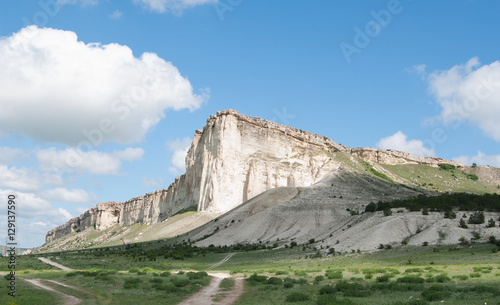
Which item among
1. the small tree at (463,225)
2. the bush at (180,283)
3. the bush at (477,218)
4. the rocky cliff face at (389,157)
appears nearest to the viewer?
the bush at (180,283)

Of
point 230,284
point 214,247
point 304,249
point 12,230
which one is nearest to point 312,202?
point 214,247

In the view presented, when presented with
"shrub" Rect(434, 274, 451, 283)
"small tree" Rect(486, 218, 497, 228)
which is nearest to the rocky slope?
"small tree" Rect(486, 218, 497, 228)

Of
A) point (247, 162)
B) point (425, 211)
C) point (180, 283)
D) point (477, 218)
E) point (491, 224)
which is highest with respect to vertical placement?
point (247, 162)

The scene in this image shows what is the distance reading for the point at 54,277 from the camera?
24.3 m

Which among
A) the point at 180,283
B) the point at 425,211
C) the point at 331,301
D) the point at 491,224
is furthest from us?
the point at 425,211

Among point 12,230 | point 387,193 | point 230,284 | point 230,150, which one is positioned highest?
point 230,150

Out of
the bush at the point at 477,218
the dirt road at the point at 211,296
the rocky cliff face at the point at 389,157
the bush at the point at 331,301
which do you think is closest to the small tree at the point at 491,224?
the bush at the point at 477,218

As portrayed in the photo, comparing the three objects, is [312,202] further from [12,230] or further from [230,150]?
[12,230]

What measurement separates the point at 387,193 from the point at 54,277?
67.1 m

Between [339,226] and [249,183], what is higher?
[249,183]

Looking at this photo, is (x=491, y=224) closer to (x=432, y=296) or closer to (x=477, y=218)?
(x=477, y=218)

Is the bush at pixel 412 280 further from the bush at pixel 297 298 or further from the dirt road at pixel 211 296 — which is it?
the dirt road at pixel 211 296

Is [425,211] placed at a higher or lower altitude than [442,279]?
higher

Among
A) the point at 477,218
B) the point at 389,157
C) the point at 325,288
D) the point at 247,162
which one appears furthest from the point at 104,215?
the point at 325,288
